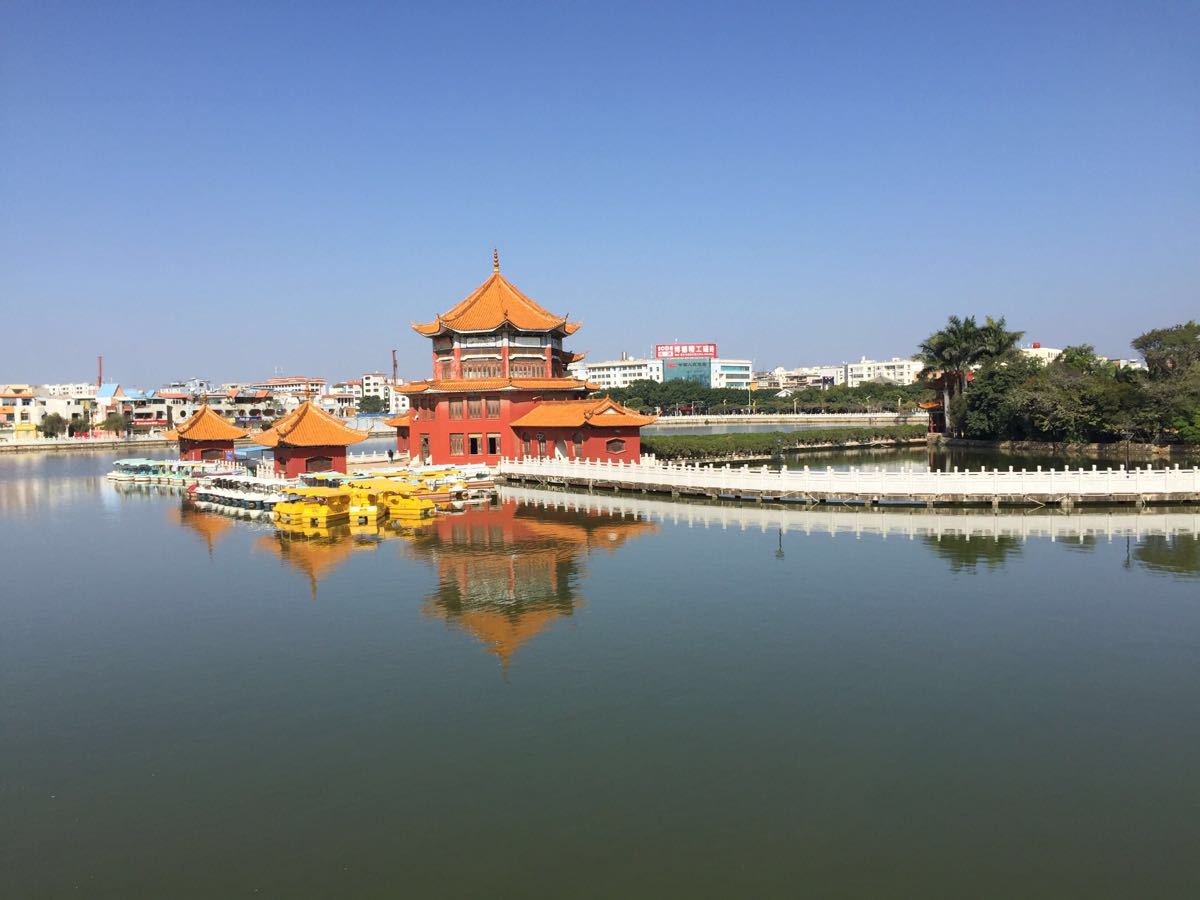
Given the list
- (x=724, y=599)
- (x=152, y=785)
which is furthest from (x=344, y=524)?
(x=152, y=785)

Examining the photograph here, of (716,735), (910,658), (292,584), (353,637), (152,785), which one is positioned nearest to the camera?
(152,785)

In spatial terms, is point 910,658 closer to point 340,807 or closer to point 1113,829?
point 1113,829

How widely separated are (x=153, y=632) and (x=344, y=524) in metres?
15.6

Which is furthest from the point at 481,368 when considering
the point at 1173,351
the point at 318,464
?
the point at 1173,351

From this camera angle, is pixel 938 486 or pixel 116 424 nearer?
pixel 938 486

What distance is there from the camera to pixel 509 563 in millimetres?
27250

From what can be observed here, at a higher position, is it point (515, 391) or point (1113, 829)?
point (515, 391)

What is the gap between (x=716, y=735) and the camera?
45.0 feet

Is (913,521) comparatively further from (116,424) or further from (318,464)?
(116,424)

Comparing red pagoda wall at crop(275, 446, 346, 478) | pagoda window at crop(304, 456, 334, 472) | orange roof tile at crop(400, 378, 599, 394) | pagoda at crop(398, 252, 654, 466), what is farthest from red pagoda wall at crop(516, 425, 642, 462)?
pagoda window at crop(304, 456, 334, 472)

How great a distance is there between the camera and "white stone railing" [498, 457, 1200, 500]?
34.2 m

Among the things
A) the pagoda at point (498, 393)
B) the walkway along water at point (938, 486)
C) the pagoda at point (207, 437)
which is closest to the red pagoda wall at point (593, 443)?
the pagoda at point (498, 393)

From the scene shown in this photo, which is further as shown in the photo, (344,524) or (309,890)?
(344,524)

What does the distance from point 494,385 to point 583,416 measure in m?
6.19
